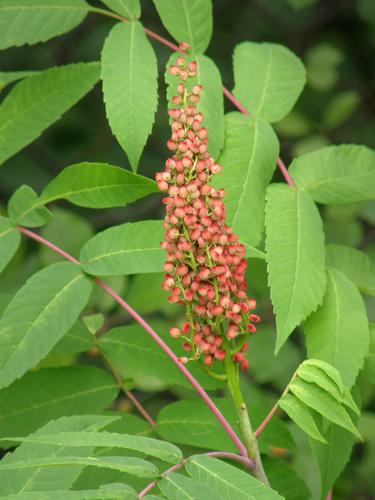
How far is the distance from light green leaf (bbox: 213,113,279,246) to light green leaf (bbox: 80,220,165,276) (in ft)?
0.53

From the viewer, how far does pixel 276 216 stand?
188cm

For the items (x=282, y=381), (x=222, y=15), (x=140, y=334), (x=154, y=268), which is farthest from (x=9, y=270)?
(x=222, y=15)

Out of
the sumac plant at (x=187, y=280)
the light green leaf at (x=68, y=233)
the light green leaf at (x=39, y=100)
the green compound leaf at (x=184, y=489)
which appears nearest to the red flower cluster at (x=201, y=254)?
the sumac plant at (x=187, y=280)

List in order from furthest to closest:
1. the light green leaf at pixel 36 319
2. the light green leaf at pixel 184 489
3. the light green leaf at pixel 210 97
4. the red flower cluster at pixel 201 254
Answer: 1. the light green leaf at pixel 210 97
2. the light green leaf at pixel 36 319
3. the red flower cluster at pixel 201 254
4. the light green leaf at pixel 184 489

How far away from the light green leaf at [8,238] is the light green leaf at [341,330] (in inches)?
25.3

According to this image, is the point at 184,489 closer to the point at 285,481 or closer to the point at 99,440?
the point at 99,440

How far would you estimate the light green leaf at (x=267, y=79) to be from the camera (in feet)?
7.07

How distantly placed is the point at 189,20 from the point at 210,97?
0.80 feet

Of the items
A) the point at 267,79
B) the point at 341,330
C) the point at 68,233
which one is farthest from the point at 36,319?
the point at 68,233

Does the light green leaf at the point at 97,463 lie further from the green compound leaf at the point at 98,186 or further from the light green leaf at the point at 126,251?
the green compound leaf at the point at 98,186

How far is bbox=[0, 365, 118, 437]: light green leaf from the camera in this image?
195 cm

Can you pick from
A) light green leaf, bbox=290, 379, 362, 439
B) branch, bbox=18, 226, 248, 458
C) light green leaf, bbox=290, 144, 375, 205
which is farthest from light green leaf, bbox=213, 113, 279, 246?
light green leaf, bbox=290, 379, 362, 439

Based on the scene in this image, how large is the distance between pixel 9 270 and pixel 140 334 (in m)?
1.29

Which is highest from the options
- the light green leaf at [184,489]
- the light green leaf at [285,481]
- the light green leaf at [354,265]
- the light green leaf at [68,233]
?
the light green leaf at [354,265]
